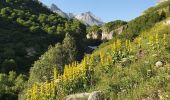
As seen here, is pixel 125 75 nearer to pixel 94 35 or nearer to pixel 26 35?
pixel 26 35

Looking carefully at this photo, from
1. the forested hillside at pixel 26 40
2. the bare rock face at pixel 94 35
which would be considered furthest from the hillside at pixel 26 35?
the bare rock face at pixel 94 35

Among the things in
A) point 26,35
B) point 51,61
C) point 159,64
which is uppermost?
point 26,35

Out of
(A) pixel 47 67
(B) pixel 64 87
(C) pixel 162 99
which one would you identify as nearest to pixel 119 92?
(C) pixel 162 99

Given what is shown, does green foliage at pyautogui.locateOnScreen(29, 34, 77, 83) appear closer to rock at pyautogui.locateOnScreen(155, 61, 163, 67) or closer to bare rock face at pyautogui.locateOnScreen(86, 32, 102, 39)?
rock at pyautogui.locateOnScreen(155, 61, 163, 67)

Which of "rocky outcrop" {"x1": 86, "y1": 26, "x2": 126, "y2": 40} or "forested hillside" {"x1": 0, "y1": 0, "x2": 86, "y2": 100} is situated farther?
"rocky outcrop" {"x1": 86, "y1": 26, "x2": 126, "y2": 40}

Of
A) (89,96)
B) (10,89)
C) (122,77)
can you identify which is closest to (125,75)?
(122,77)

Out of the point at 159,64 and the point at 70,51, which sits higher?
the point at 70,51

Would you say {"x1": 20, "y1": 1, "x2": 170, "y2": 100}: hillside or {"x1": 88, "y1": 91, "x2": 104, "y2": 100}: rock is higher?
{"x1": 20, "y1": 1, "x2": 170, "y2": 100}: hillside

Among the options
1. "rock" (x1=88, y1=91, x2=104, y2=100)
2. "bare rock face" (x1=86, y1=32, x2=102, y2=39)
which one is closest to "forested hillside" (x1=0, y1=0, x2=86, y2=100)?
"bare rock face" (x1=86, y1=32, x2=102, y2=39)

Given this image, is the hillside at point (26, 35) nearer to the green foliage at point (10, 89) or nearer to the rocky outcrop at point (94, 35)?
the rocky outcrop at point (94, 35)

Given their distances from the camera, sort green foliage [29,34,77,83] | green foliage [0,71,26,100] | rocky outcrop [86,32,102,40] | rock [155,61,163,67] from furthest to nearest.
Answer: rocky outcrop [86,32,102,40]
green foliage [0,71,26,100]
green foliage [29,34,77,83]
rock [155,61,163,67]

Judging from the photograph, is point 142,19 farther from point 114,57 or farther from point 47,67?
point 114,57

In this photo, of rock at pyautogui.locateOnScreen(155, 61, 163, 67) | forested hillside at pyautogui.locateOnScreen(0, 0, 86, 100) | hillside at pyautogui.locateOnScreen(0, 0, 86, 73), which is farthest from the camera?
hillside at pyautogui.locateOnScreen(0, 0, 86, 73)

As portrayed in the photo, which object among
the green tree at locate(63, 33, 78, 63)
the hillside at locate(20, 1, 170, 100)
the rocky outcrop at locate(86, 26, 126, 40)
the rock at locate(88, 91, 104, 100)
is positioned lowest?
the rock at locate(88, 91, 104, 100)
